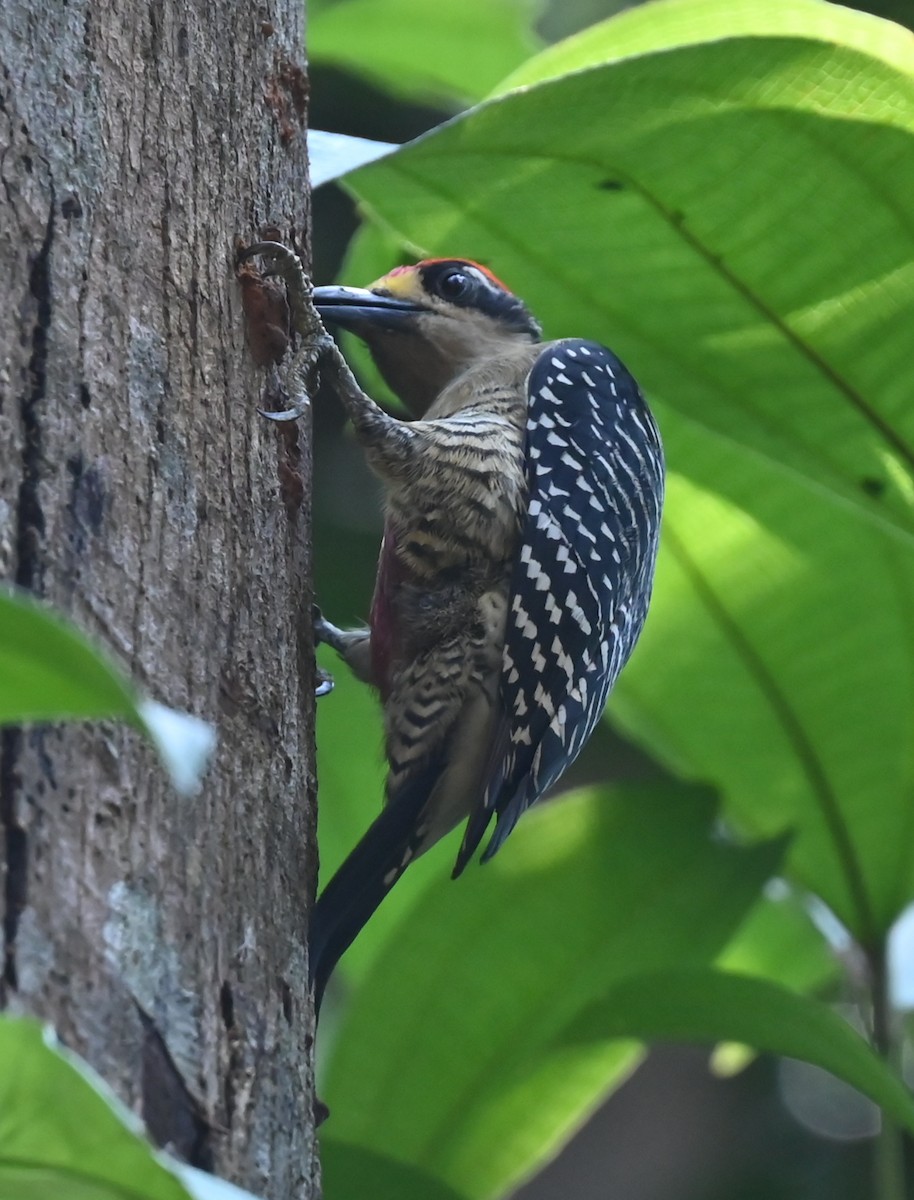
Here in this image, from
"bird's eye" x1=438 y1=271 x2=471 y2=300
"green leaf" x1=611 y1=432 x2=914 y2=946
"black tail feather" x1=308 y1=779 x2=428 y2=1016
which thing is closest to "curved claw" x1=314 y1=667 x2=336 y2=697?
"black tail feather" x1=308 y1=779 x2=428 y2=1016

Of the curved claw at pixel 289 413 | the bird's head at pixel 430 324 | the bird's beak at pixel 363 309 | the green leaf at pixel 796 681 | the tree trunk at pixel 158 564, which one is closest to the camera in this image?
the tree trunk at pixel 158 564

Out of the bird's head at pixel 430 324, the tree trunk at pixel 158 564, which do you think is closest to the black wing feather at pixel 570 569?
the bird's head at pixel 430 324

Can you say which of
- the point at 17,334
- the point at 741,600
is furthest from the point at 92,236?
the point at 741,600

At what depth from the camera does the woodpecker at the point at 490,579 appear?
2180 millimetres

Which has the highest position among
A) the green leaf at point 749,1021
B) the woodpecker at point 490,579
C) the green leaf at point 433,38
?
the green leaf at point 433,38

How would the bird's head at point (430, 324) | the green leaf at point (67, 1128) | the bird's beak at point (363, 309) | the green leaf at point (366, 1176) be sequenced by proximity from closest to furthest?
the green leaf at point (67, 1128), the green leaf at point (366, 1176), the bird's beak at point (363, 309), the bird's head at point (430, 324)

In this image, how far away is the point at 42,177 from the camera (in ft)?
4.87

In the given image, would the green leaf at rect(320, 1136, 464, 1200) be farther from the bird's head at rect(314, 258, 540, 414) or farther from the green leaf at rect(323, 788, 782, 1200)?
the bird's head at rect(314, 258, 540, 414)

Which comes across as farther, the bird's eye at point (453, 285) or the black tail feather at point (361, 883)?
the bird's eye at point (453, 285)

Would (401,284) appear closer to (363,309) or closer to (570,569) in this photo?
(363,309)

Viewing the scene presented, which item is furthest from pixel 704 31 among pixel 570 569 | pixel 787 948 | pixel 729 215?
pixel 787 948

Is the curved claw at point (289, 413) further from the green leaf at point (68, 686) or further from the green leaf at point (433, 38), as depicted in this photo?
the green leaf at point (433, 38)

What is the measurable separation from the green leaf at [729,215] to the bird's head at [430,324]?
49 cm

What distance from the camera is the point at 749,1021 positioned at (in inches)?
80.4
